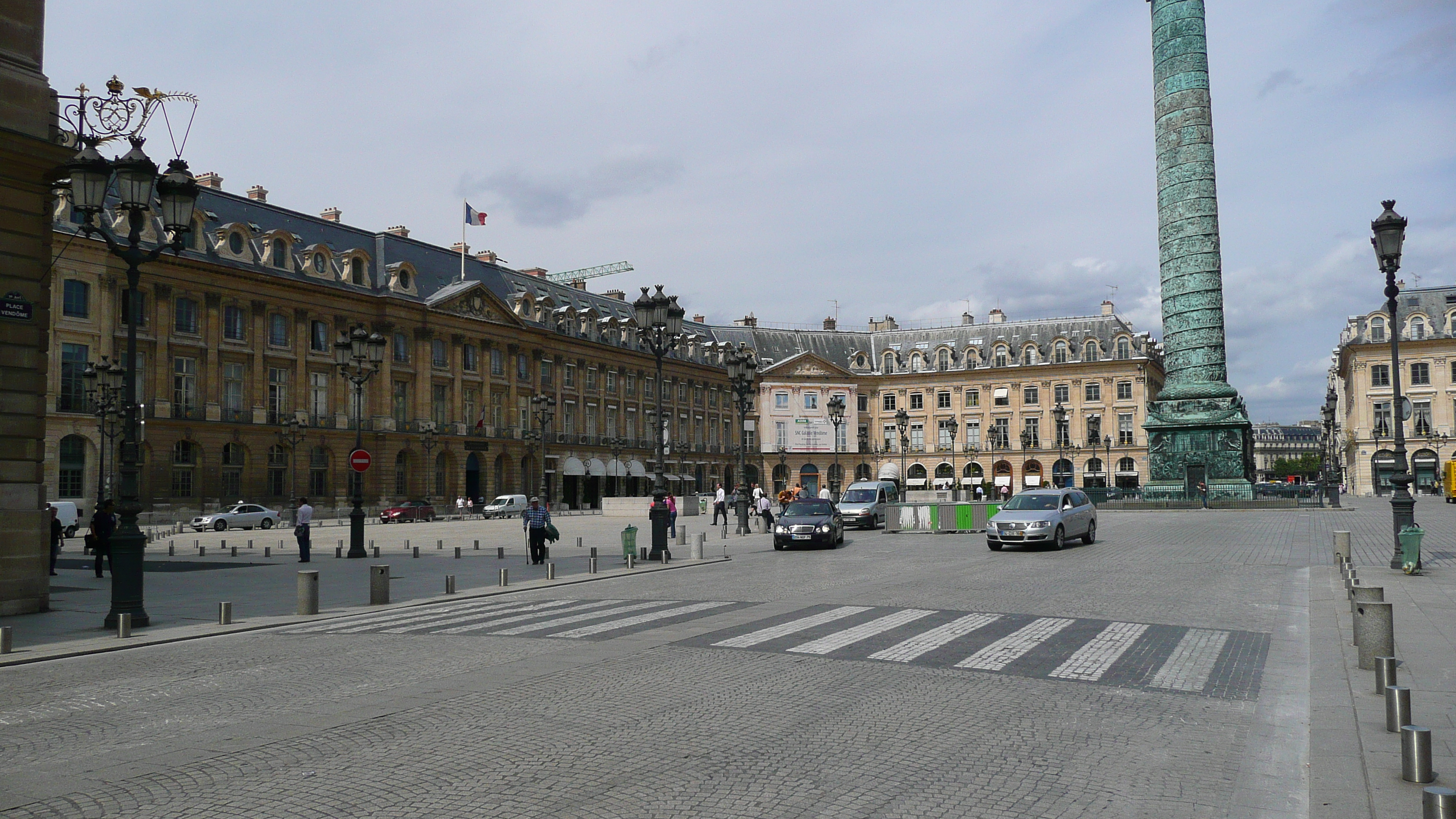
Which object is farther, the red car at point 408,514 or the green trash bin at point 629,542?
the red car at point 408,514

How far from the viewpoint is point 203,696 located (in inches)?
363

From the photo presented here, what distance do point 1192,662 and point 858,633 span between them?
11.6ft

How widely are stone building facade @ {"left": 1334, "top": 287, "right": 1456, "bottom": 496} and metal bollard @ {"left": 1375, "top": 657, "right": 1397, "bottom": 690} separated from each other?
8716cm

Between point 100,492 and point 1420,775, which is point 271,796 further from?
point 100,492

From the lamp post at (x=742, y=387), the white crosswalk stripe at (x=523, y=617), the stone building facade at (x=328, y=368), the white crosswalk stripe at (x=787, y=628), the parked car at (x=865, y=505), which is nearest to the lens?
the white crosswalk stripe at (x=787, y=628)

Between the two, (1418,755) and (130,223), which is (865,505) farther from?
(1418,755)

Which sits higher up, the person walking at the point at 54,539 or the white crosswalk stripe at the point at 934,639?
the person walking at the point at 54,539

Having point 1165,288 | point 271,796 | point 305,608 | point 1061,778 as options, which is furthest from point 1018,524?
point 1165,288

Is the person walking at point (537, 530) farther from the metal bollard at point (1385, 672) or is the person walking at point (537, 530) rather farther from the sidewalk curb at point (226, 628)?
the metal bollard at point (1385, 672)

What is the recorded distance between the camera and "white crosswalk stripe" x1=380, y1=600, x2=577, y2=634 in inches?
535

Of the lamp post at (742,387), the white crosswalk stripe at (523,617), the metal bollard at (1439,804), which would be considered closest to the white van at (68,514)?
the lamp post at (742,387)

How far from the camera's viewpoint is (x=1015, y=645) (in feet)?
36.6

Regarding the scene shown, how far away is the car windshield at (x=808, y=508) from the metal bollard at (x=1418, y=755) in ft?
75.2

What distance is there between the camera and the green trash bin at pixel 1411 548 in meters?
17.2
